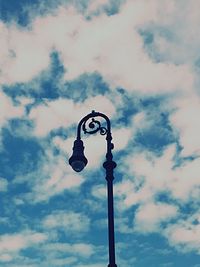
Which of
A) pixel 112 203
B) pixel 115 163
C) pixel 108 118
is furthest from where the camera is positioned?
pixel 108 118

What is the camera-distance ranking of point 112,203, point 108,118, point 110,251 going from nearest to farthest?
point 110,251, point 112,203, point 108,118

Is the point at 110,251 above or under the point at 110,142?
under

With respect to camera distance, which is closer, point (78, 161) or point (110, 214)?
point (110, 214)

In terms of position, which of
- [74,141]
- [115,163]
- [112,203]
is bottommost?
[112,203]

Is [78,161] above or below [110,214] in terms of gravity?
above

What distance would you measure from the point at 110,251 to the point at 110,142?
8.48 ft

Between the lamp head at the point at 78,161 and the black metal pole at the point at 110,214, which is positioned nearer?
the black metal pole at the point at 110,214

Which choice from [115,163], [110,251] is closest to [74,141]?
[115,163]

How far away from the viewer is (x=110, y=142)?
34.3 feet

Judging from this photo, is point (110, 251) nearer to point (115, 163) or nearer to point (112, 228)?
A: point (112, 228)

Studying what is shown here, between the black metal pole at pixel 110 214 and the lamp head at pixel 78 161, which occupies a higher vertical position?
the lamp head at pixel 78 161

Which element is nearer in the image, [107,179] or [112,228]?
[112,228]

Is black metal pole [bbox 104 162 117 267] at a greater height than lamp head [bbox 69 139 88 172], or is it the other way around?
lamp head [bbox 69 139 88 172]

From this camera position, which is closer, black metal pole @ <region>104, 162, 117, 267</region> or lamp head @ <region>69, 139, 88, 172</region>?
black metal pole @ <region>104, 162, 117, 267</region>
